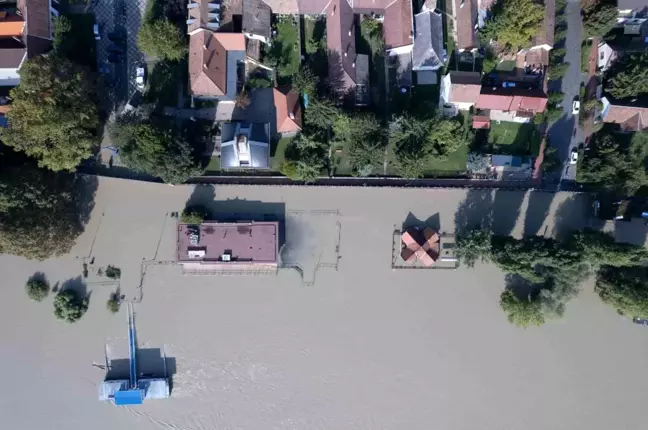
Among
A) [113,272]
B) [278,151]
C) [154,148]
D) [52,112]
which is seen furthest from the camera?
[113,272]

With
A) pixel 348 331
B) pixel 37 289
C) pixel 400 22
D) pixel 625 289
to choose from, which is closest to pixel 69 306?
pixel 37 289

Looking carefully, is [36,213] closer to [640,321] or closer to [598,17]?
[598,17]

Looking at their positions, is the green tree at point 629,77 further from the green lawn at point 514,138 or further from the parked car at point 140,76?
the parked car at point 140,76

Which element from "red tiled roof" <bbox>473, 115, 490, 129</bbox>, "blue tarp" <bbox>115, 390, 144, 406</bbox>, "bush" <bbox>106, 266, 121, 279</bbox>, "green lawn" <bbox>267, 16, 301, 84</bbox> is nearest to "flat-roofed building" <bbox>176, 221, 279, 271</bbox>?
"bush" <bbox>106, 266, 121, 279</bbox>

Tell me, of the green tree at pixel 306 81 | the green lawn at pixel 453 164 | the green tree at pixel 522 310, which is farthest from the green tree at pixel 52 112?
the green tree at pixel 522 310

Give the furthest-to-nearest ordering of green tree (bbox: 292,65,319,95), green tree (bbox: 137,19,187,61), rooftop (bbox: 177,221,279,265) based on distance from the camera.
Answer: rooftop (bbox: 177,221,279,265) < green tree (bbox: 292,65,319,95) < green tree (bbox: 137,19,187,61)

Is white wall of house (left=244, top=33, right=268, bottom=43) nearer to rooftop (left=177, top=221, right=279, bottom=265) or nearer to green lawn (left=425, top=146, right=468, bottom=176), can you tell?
rooftop (left=177, top=221, right=279, bottom=265)

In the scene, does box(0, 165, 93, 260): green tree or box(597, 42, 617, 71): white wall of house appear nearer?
box(0, 165, 93, 260): green tree
